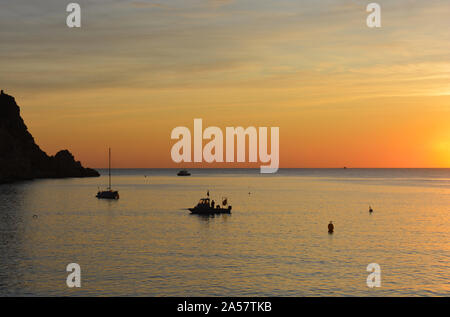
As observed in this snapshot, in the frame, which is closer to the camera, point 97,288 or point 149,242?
point 97,288

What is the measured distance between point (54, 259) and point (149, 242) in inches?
566

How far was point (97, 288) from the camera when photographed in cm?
3916

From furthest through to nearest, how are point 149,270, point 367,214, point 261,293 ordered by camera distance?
point 367,214, point 149,270, point 261,293

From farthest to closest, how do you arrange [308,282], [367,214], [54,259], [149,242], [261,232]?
[367,214] → [261,232] → [149,242] → [54,259] → [308,282]

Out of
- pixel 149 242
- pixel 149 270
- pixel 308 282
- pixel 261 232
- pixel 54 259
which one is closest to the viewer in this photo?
pixel 308 282

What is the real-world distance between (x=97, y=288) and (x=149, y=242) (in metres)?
24.0

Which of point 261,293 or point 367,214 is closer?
point 261,293
